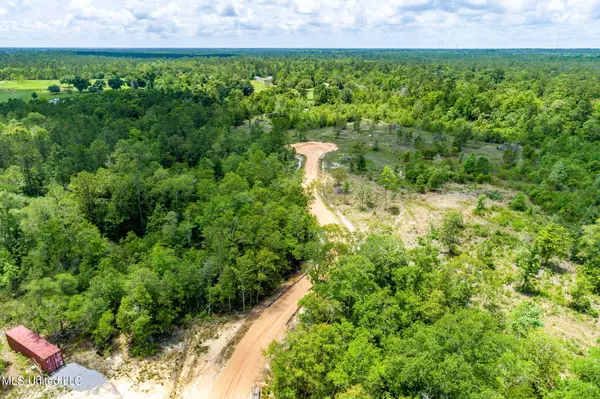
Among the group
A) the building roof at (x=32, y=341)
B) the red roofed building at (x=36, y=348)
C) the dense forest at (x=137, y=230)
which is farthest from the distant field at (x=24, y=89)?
the red roofed building at (x=36, y=348)

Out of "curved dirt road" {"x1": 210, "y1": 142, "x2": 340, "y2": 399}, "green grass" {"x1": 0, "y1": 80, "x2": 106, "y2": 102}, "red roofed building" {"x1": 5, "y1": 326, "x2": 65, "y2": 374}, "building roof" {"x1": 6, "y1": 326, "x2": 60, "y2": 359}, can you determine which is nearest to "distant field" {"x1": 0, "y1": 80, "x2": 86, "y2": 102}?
"green grass" {"x1": 0, "y1": 80, "x2": 106, "y2": 102}

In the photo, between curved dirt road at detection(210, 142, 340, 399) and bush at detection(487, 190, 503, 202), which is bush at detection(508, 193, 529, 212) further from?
curved dirt road at detection(210, 142, 340, 399)

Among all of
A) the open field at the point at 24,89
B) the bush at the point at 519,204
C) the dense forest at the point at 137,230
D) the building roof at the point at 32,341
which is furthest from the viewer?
the open field at the point at 24,89

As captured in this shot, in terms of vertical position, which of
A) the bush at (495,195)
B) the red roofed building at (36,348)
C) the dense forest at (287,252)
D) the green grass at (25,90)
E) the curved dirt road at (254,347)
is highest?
the green grass at (25,90)

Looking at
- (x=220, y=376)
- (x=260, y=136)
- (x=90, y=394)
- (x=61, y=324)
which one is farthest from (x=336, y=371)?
(x=260, y=136)

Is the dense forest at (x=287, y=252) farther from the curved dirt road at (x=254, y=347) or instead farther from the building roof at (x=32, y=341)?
the curved dirt road at (x=254, y=347)

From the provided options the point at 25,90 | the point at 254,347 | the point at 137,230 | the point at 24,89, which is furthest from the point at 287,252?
the point at 24,89

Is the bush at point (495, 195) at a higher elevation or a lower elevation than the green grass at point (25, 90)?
lower
